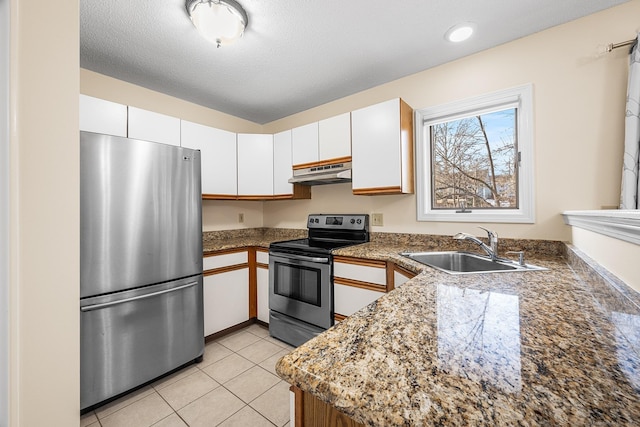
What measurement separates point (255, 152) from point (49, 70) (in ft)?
6.20

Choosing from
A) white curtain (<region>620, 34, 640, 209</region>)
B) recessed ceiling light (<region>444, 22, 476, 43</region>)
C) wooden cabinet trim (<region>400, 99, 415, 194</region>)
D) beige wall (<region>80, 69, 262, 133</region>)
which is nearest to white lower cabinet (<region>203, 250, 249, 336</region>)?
beige wall (<region>80, 69, 262, 133</region>)

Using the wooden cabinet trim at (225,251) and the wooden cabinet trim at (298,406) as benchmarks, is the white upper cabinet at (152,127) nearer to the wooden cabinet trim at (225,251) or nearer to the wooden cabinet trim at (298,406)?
the wooden cabinet trim at (225,251)

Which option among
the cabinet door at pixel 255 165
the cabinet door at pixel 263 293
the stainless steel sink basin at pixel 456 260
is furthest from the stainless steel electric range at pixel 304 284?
the cabinet door at pixel 255 165

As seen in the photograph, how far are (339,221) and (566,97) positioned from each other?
1935 millimetres

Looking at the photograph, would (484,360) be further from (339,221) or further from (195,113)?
(195,113)

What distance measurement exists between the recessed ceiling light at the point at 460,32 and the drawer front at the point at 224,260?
248 cm

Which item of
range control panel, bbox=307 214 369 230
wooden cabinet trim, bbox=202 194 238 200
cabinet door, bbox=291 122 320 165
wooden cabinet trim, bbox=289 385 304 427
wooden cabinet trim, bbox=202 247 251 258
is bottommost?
wooden cabinet trim, bbox=289 385 304 427

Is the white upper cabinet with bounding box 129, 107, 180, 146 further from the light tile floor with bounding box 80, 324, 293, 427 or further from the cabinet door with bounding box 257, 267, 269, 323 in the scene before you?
the light tile floor with bounding box 80, 324, 293, 427

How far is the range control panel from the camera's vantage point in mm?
2602

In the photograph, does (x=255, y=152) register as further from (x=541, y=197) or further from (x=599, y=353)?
(x=599, y=353)

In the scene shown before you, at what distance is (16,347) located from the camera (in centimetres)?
106

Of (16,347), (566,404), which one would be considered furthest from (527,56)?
(16,347)

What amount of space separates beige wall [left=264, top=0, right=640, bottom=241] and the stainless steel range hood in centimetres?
95

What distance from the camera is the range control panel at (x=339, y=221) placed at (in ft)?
8.54
